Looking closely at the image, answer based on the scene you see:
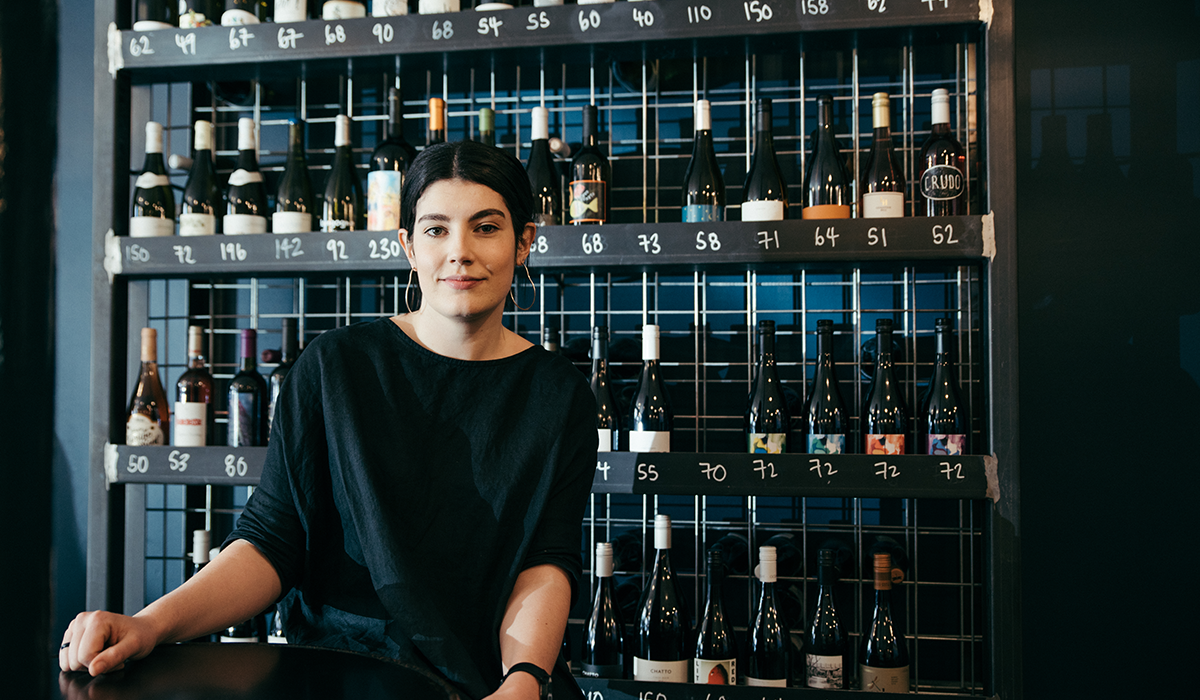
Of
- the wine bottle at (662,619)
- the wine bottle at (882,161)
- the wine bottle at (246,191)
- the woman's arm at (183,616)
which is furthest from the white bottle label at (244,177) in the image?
the wine bottle at (882,161)

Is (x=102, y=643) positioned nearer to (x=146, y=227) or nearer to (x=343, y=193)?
(x=146, y=227)

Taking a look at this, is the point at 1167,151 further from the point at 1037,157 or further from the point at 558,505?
the point at 558,505

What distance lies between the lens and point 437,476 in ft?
3.64

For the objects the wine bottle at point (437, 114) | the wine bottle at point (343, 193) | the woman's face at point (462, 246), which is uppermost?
the wine bottle at point (437, 114)

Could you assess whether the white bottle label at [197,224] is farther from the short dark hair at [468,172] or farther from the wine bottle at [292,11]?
the short dark hair at [468,172]

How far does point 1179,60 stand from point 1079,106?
0.23 metres

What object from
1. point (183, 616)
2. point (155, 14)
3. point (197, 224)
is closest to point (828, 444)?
point (183, 616)

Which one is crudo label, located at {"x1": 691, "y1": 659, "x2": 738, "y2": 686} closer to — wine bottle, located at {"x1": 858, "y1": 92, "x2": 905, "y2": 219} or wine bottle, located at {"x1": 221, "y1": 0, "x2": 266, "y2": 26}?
wine bottle, located at {"x1": 858, "y1": 92, "x2": 905, "y2": 219}

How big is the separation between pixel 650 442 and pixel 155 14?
1.42 m

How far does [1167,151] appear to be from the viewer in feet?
5.94

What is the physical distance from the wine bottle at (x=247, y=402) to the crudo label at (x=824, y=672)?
3.88ft

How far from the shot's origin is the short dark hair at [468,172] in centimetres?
111

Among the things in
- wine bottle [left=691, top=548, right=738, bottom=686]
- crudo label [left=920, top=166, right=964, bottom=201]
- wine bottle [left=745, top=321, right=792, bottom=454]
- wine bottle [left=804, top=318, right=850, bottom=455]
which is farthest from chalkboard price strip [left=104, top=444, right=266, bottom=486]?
crudo label [left=920, top=166, right=964, bottom=201]

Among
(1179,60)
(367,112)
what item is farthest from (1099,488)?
(367,112)
